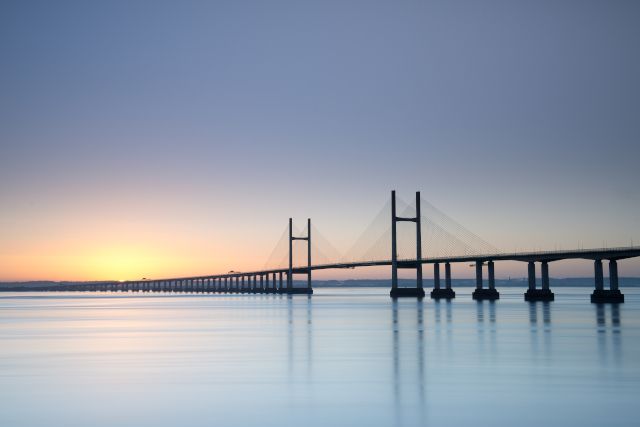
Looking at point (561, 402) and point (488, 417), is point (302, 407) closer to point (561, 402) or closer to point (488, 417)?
point (488, 417)

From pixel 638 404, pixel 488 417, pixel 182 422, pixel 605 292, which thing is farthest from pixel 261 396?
pixel 605 292

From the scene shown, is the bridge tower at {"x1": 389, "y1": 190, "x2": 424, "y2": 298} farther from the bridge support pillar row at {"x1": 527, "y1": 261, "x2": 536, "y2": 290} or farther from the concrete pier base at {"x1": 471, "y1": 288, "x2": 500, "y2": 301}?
the bridge support pillar row at {"x1": 527, "y1": 261, "x2": 536, "y2": 290}

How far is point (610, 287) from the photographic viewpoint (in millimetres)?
105312

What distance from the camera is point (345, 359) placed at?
105ft

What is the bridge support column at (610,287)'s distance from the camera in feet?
345

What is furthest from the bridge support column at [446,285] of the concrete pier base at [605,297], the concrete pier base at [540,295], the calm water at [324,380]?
the calm water at [324,380]

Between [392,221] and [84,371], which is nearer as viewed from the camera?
[84,371]

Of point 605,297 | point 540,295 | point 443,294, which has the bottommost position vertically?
point 605,297

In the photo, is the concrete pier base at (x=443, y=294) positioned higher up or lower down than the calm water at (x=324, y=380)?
higher up

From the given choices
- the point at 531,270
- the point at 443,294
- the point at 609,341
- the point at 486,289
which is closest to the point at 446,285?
the point at 443,294

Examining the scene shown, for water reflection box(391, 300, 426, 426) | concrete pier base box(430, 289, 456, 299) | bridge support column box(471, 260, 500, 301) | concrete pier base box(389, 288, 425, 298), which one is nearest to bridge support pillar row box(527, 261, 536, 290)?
bridge support column box(471, 260, 500, 301)

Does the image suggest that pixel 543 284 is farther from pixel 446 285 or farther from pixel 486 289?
pixel 446 285

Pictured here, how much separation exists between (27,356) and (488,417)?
867 inches

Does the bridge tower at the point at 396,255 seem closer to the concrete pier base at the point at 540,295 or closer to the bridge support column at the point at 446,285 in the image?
the bridge support column at the point at 446,285
